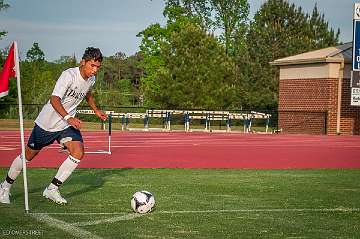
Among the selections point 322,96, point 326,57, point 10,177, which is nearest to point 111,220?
point 10,177

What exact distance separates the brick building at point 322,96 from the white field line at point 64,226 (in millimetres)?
32214

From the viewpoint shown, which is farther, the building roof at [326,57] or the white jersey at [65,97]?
the building roof at [326,57]

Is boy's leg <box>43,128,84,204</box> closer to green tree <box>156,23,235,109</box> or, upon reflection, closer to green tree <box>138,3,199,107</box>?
green tree <box>156,23,235,109</box>

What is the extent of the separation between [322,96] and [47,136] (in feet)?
104

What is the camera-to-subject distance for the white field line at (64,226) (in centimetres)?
704

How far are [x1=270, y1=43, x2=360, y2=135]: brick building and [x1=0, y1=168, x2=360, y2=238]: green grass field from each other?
24.9m

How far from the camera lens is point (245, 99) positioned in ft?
209

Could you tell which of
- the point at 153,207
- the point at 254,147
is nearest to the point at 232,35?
the point at 254,147

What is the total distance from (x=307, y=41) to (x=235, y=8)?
18721 mm

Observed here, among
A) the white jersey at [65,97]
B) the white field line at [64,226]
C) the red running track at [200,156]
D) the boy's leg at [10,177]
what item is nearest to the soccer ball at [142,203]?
the white field line at [64,226]

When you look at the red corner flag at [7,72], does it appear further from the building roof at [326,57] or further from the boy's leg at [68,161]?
the building roof at [326,57]

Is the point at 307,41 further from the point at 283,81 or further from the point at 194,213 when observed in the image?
the point at 194,213

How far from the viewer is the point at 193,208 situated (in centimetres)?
937

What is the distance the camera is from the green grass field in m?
7.45
